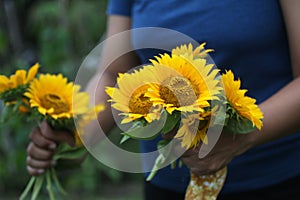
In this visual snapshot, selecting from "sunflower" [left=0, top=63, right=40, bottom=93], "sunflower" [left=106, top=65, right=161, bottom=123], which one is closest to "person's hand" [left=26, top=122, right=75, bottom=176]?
"sunflower" [left=0, top=63, right=40, bottom=93]

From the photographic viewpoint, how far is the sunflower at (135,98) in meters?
0.91

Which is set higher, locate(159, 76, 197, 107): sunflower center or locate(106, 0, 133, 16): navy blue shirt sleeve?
locate(106, 0, 133, 16): navy blue shirt sleeve

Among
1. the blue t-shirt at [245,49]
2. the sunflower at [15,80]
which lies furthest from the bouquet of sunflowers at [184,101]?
the sunflower at [15,80]

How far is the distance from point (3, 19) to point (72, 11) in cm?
66

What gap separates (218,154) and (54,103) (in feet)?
1.23

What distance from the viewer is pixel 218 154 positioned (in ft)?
3.31

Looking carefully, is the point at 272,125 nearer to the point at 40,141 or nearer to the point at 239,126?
the point at 239,126

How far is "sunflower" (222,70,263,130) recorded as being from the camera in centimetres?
91

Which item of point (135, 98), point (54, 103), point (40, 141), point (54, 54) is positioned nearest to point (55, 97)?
point (54, 103)

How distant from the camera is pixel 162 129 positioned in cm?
94

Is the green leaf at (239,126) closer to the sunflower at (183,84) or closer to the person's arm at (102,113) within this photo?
the sunflower at (183,84)

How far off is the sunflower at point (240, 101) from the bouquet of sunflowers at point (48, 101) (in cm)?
41

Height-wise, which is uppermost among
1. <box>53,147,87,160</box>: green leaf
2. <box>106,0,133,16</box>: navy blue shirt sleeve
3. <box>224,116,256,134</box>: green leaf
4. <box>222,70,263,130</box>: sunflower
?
<box>106,0,133,16</box>: navy blue shirt sleeve

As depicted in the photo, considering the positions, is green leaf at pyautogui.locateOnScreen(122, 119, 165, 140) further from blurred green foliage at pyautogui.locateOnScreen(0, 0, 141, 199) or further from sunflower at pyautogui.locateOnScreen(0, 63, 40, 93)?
blurred green foliage at pyautogui.locateOnScreen(0, 0, 141, 199)
